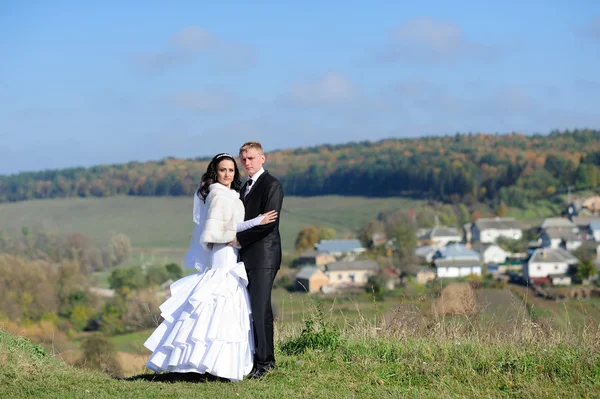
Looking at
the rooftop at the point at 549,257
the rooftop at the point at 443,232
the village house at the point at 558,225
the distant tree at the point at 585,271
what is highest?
the village house at the point at 558,225

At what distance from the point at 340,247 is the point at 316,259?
17.0ft

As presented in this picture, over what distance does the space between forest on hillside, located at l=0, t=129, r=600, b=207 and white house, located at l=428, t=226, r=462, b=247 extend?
16.0m

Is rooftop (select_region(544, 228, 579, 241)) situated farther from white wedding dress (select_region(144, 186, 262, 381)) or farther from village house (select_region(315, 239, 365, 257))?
white wedding dress (select_region(144, 186, 262, 381))

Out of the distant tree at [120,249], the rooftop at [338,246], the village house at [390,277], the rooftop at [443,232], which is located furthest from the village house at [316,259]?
the rooftop at [443,232]

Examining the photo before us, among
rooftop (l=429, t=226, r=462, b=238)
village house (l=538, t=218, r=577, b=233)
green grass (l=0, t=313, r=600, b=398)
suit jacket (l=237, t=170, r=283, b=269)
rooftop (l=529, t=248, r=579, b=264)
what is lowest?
rooftop (l=529, t=248, r=579, b=264)

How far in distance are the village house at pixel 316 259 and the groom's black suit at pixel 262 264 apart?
62944 mm

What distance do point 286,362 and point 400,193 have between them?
10727cm

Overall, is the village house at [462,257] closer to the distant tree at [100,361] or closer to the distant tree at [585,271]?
the distant tree at [585,271]

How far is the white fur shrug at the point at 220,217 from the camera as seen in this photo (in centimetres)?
664

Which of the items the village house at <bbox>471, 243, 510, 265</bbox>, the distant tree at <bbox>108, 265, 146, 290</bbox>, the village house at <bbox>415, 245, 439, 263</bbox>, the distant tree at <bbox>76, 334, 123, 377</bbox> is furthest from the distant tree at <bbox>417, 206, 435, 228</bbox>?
the distant tree at <bbox>76, 334, 123, 377</bbox>

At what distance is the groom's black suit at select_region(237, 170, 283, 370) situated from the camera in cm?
671

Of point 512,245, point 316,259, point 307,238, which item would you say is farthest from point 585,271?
point 307,238

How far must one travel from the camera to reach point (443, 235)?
87.5 m

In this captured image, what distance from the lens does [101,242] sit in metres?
80.9
